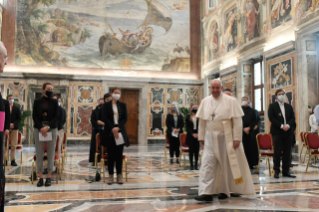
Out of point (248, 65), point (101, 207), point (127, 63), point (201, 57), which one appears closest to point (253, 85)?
point (248, 65)

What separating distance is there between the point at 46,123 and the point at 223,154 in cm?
305

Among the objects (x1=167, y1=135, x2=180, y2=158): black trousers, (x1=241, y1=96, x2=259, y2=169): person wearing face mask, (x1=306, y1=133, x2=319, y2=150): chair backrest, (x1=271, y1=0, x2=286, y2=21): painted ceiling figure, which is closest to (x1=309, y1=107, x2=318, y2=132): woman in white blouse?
(x1=306, y1=133, x2=319, y2=150): chair backrest

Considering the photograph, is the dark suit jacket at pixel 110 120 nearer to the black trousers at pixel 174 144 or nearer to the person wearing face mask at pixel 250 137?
the person wearing face mask at pixel 250 137

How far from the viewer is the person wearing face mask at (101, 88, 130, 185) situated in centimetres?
546

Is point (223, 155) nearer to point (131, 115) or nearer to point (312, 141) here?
point (312, 141)

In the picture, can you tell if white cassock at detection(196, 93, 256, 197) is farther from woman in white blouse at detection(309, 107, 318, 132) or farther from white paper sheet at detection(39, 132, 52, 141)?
woman in white blouse at detection(309, 107, 318, 132)

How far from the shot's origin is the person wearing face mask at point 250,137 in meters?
7.32

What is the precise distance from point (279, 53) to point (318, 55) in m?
1.29

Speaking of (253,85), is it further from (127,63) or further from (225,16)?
(127,63)

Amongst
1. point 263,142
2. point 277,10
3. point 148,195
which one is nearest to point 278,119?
point 263,142

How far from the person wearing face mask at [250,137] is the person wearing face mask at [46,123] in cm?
438

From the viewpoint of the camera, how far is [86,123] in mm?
16203

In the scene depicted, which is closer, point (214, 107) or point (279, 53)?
point (214, 107)

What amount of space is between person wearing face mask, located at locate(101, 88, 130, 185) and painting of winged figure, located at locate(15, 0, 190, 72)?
455 inches
